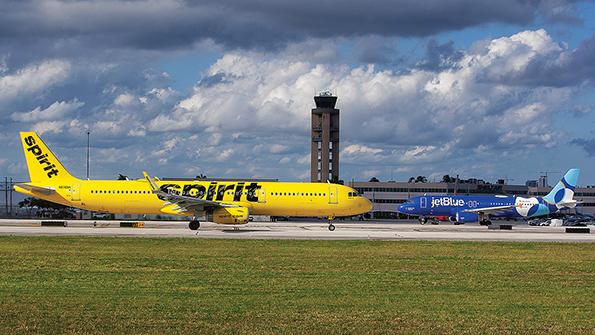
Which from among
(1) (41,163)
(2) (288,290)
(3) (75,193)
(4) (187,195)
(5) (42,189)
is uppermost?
(1) (41,163)

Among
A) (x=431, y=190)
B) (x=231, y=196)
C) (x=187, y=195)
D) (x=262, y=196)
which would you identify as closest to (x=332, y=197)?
(x=262, y=196)

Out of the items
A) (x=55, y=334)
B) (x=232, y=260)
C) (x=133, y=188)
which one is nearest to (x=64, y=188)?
(x=133, y=188)

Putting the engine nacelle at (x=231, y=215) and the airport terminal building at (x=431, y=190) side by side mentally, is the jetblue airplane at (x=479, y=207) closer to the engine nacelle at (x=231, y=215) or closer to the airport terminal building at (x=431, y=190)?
the engine nacelle at (x=231, y=215)

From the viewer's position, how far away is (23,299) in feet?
68.0

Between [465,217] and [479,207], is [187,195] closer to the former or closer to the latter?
[465,217]

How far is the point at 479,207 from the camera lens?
9819 centimetres

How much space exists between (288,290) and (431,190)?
15580 cm

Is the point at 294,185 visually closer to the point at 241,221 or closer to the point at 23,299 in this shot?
the point at 241,221

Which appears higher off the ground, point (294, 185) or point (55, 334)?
point (294, 185)

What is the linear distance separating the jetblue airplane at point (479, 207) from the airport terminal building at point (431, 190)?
57.1m

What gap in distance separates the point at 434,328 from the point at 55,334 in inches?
321

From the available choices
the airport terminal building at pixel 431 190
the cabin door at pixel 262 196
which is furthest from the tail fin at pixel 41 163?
the airport terminal building at pixel 431 190

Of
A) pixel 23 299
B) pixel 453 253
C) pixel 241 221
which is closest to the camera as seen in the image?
pixel 23 299

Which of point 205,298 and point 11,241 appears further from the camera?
point 11,241
